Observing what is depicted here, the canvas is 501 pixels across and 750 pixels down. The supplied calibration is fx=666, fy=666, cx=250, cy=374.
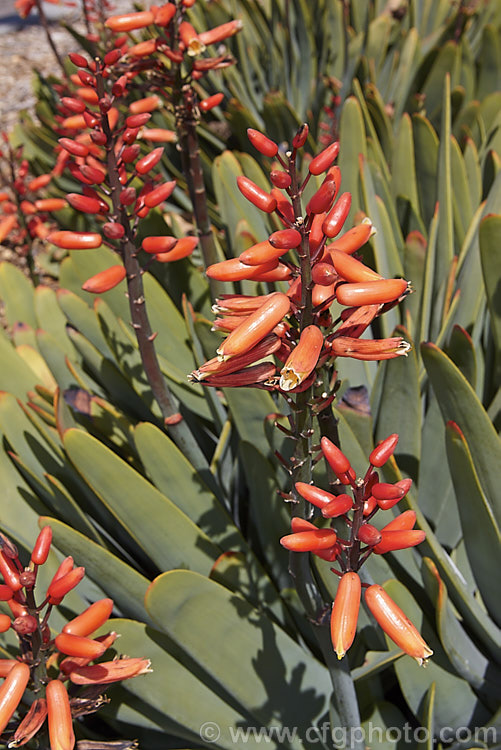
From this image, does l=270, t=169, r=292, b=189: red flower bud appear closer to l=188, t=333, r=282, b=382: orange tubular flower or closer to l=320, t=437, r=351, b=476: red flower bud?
l=188, t=333, r=282, b=382: orange tubular flower

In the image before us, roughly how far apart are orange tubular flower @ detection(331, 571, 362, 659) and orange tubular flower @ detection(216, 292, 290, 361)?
0.98 ft

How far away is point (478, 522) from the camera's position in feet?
4.13

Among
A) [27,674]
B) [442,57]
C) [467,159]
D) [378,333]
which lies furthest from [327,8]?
[27,674]

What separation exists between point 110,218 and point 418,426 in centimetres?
79

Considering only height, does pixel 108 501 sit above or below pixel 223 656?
above

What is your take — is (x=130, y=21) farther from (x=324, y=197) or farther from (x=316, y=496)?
(x=316, y=496)

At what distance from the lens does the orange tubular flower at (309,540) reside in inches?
30.4

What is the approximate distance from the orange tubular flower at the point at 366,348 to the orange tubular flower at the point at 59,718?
619mm

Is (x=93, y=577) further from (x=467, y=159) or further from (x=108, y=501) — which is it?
(x=467, y=159)

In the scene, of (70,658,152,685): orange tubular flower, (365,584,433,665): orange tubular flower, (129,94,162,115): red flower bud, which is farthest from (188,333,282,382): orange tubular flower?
(129,94,162,115): red flower bud

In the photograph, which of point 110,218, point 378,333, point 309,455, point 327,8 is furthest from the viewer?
point 327,8

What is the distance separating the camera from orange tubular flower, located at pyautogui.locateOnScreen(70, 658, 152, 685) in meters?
1.03

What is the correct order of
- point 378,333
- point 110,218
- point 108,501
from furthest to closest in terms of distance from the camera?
1. point 378,333
2. point 108,501
3. point 110,218

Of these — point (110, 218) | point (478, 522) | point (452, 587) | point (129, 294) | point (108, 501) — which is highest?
point (110, 218)
